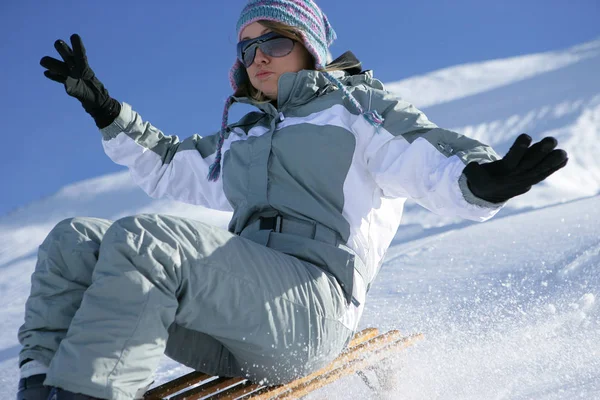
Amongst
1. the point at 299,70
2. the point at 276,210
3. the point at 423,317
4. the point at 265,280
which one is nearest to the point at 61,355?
the point at 265,280

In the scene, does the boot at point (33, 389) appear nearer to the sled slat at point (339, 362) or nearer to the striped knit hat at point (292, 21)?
the sled slat at point (339, 362)

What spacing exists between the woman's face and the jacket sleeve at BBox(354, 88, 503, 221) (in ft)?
1.08

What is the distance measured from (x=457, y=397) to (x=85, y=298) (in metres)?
1.39

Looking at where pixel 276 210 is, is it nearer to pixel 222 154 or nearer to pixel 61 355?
pixel 222 154

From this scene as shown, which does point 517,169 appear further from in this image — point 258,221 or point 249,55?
point 249,55

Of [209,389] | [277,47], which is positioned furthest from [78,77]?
[209,389]

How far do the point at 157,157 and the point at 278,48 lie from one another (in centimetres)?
69

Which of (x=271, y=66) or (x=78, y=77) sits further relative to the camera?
(x=78, y=77)

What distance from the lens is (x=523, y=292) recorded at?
165 inches

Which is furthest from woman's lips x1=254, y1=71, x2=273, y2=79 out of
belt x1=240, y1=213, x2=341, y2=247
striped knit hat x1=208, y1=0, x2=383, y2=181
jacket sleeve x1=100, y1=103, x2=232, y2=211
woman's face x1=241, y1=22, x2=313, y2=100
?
belt x1=240, y1=213, x2=341, y2=247

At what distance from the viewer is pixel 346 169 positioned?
79.5 inches

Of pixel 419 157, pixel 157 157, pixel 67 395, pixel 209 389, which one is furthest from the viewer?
pixel 157 157

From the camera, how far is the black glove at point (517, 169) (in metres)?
1.53

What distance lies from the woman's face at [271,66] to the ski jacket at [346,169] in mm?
83
